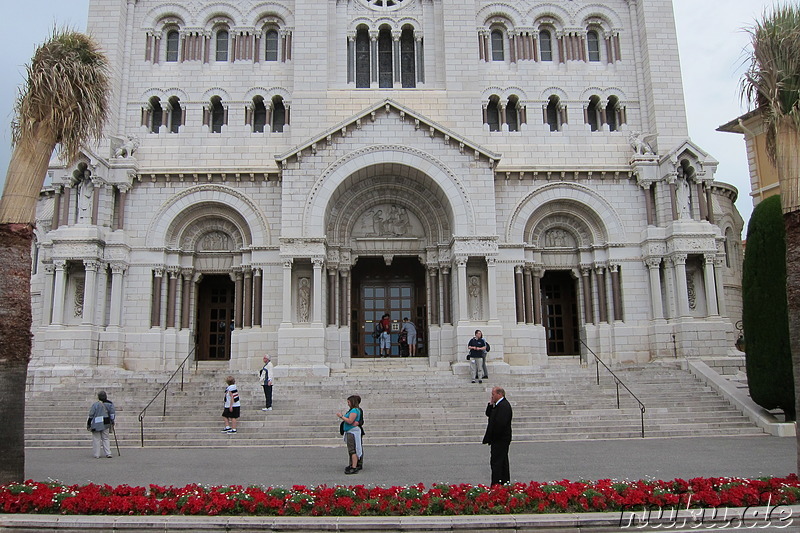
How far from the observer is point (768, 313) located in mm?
19641

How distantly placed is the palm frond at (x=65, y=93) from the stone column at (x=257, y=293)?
15.4 meters

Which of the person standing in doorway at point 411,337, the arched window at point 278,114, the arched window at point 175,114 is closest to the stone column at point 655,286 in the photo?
the person standing in doorway at point 411,337

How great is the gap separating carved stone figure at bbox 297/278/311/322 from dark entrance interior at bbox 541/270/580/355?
11.7m

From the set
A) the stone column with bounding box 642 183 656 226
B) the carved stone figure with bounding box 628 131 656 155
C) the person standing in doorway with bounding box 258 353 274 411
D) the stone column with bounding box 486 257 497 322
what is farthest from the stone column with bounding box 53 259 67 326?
the carved stone figure with bounding box 628 131 656 155

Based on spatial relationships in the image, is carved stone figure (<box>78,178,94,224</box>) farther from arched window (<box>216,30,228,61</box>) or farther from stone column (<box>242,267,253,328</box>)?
arched window (<box>216,30,228,61</box>)

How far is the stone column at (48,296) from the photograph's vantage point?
91.6 ft

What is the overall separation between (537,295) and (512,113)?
9235 millimetres

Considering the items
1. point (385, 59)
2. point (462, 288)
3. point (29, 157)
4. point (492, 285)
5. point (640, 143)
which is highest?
point (385, 59)

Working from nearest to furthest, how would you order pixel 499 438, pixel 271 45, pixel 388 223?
1. pixel 499 438
2. pixel 388 223
3. pixel 271 45

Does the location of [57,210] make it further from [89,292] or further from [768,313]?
[768,313]

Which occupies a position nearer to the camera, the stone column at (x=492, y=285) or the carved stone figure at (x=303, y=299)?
the stone column at (x=492, y=285)

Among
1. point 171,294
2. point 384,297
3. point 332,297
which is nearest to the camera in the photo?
point 332,297

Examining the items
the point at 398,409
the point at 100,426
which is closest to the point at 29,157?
the point at 100,426

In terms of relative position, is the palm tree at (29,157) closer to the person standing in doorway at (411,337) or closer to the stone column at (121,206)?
the stone column at (121,206)
